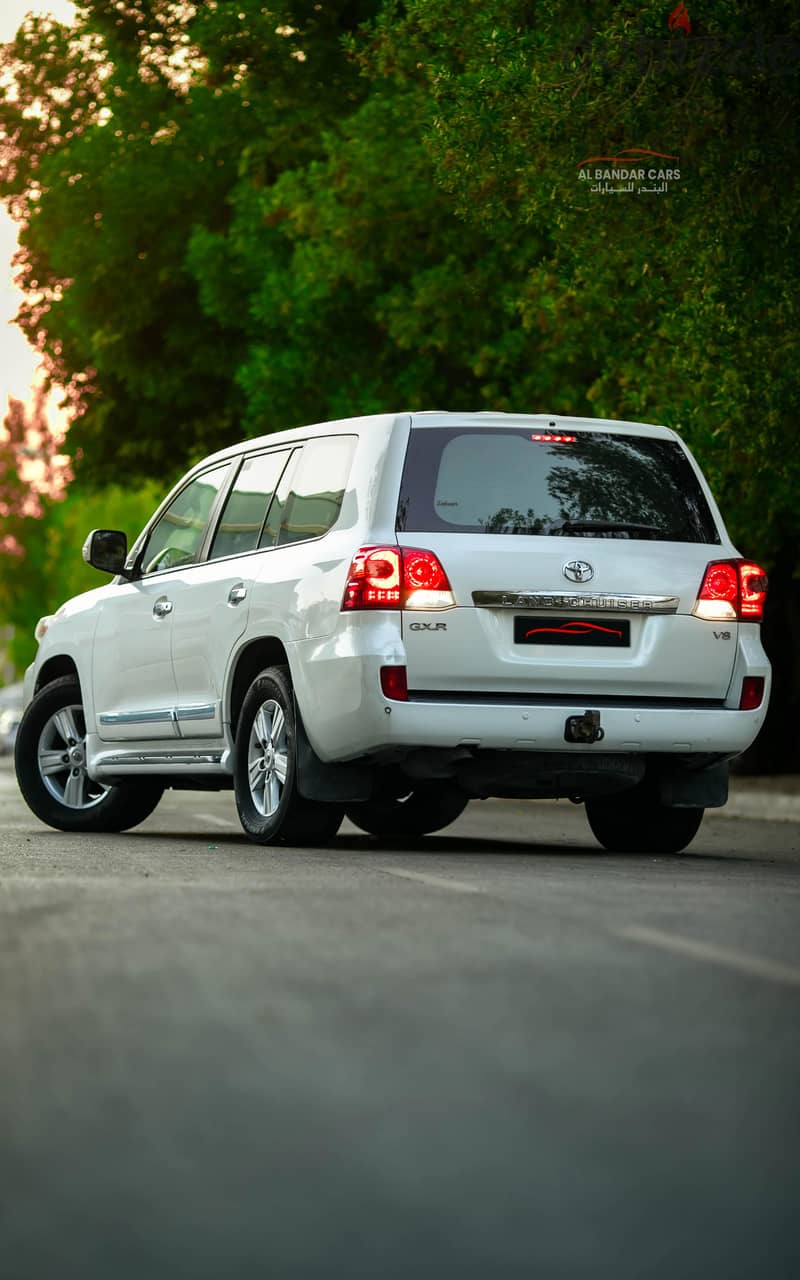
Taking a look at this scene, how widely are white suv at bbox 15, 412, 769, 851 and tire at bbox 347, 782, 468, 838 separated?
135 centimetres

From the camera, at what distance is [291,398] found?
26.2m

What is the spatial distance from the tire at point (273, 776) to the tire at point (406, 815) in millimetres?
1696

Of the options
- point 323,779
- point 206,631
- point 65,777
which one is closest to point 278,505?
point 206,631

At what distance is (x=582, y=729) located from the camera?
33.8ft

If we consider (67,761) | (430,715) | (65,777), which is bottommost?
(65,777)

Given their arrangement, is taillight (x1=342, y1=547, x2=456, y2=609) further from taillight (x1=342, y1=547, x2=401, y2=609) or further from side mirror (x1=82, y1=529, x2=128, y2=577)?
side mirror (x1=82, y1=529, x2=128, y2=577)

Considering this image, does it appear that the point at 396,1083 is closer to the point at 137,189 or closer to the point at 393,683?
the point at 393,683

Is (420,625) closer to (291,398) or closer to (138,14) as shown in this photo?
(291,398)

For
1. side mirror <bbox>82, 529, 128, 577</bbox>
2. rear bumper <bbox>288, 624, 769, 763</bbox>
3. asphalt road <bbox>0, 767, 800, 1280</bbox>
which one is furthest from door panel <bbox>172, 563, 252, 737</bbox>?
asphalt road <bbox>0, 767, 800, 1280</bbox>

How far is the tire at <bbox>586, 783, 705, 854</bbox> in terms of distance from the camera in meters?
11.6

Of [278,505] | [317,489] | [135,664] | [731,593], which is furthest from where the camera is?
[135,664]

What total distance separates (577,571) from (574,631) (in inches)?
10.5

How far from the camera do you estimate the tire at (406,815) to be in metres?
12.8

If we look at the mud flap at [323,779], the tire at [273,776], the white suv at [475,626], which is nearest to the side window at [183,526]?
the white suv at [475,626]
